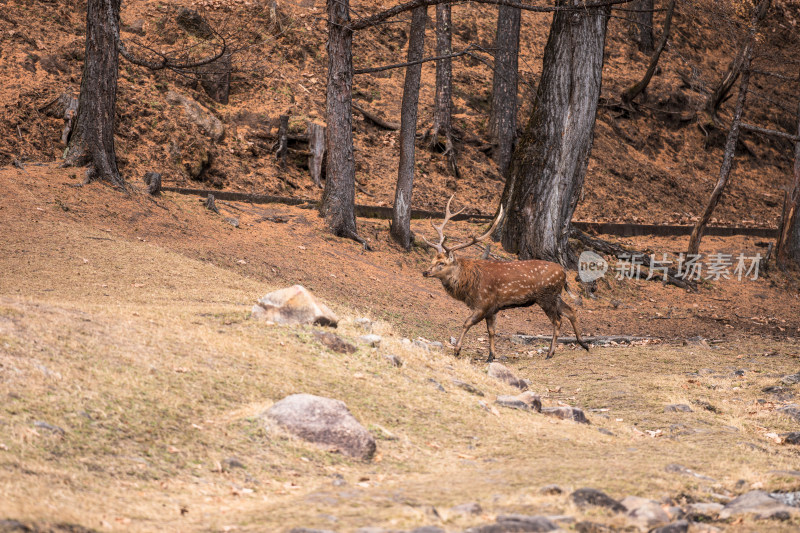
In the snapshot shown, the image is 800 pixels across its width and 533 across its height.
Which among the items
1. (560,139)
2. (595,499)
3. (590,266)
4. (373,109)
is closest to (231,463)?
(595,499)

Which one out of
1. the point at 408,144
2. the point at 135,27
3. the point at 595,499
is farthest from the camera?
the point at 135,27

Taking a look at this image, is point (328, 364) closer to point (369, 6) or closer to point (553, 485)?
point (553, 485)

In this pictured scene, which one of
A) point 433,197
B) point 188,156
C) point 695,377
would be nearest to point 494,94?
point 433,197

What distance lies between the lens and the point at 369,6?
25297mm

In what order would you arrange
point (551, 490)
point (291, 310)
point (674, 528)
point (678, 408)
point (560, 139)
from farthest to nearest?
point (560, 139), point (678, 408), point (291, 310), point (551, 490), point (674, 528)

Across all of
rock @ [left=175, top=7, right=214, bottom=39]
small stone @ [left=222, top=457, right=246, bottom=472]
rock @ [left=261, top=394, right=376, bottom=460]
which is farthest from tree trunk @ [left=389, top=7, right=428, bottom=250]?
small stone @ [left=222, top=457, right=246, bottom=472]

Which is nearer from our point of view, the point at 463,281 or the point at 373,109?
the point at 463,281

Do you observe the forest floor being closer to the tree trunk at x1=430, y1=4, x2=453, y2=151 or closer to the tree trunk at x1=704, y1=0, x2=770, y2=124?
the tree trunk at x1=704, y1=0, x2=770, y2=124

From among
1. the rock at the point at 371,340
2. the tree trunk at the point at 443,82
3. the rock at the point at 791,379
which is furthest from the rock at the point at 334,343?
the tree trunk at the point at 443,82

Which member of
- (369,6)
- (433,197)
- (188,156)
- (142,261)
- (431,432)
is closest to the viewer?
(431,432)

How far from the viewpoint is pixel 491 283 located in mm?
10281

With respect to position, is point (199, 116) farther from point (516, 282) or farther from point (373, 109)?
point (516, 282)

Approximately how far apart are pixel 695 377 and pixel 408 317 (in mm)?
4029

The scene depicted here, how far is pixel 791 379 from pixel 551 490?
5.85 meters
